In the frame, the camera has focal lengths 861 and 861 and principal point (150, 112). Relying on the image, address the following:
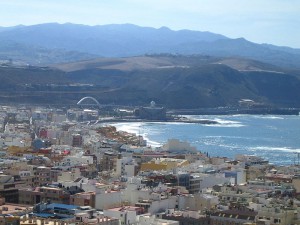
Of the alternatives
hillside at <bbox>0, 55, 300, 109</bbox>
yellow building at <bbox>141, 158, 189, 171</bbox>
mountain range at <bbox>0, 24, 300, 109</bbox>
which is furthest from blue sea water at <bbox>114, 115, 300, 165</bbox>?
mountain range at <bbox>0, 24, 300, 109</bbox>

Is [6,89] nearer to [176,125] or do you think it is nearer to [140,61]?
[176,125]

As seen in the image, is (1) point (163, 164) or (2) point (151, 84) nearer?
(1) point (163, 164)

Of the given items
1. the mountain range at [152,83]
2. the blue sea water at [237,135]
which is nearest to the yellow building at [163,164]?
the blue sea water at [237,135]

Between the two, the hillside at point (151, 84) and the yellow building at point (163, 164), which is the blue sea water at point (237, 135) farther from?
the hillside at point (151, 84)

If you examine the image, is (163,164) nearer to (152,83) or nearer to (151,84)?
(151,84)

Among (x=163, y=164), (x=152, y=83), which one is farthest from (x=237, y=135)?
(x=152, y=83)

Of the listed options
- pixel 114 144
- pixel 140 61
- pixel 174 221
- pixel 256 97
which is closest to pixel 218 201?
pixel 174 221
